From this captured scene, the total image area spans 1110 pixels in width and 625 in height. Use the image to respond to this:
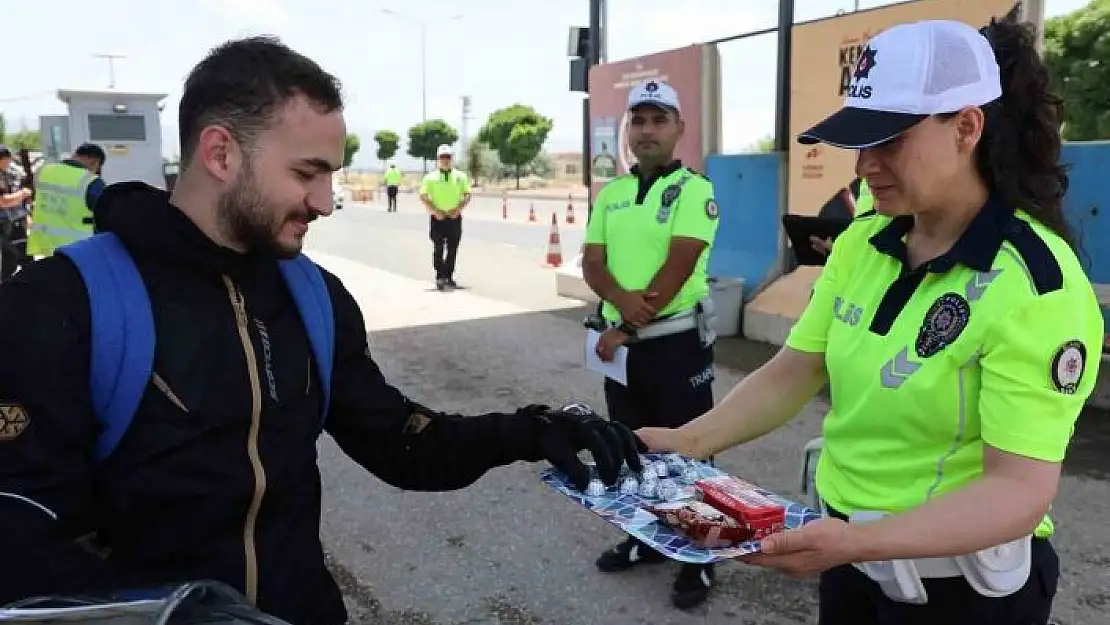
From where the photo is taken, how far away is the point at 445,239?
36.7ft

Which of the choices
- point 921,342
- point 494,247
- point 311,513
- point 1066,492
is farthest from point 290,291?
point 494,247

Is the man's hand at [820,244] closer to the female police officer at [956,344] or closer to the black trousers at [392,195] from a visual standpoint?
the female police officer at [956,344]

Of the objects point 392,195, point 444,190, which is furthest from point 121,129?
point 392,195

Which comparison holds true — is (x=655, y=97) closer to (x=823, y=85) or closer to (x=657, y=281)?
(x=657, y=281)

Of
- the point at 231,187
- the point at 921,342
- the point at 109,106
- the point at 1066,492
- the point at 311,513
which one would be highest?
the point at 109,106

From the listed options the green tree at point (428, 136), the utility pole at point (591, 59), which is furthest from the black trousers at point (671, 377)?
the green tree at point (428, 136)

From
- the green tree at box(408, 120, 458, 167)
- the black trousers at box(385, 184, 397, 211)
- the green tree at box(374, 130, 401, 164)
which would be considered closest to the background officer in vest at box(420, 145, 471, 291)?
the black trousers at box(385, 184, 397, 211)

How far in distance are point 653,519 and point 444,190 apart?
9.58 metres

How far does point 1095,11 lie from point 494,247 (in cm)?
2054

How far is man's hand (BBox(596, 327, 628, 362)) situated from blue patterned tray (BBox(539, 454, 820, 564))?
1.82 m

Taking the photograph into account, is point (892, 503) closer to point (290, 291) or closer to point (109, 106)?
point (290, 291)

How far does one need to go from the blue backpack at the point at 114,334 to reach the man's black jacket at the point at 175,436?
0.05 ft

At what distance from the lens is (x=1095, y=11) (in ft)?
85.9

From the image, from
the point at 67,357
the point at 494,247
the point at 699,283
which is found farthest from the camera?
the point at 494,247
